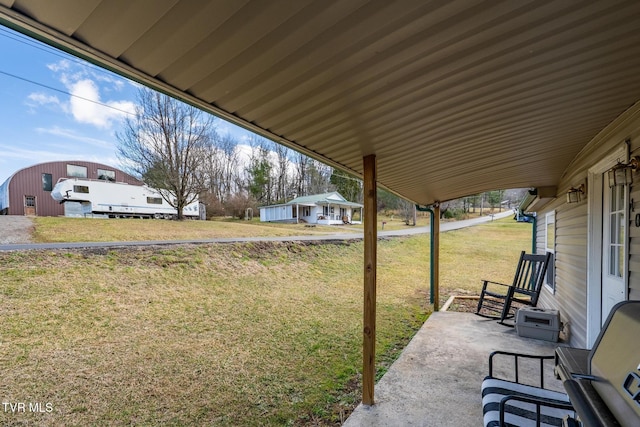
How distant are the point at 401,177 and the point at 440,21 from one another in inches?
103

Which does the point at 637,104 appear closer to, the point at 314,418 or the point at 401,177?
the point at 401,177

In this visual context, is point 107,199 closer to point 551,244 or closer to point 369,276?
point 369,276

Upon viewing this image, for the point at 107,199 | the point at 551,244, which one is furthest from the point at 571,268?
the point at 107,199

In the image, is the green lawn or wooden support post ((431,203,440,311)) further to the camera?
wooden support post ((431,203,440,311))

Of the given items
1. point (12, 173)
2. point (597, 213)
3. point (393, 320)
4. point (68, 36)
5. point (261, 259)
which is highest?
point (12, 173)

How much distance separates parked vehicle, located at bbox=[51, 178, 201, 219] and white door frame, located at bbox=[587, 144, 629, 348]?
59.8 feet

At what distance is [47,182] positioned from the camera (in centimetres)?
1725

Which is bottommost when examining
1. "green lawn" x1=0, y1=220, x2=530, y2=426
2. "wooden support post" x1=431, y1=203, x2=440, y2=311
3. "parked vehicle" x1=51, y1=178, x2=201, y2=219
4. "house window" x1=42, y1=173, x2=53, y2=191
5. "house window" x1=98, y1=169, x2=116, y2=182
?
"green lawn" x1=0, y1=220, x2=530, y2=426

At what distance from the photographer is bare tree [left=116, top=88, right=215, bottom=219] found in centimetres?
1350

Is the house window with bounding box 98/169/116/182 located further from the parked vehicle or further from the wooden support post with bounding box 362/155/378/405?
the wooden support post with bounding box 362/155/378/405

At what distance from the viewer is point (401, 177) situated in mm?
3578

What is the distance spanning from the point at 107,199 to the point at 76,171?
4693 mm

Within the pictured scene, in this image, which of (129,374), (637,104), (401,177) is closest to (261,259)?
(129,374)

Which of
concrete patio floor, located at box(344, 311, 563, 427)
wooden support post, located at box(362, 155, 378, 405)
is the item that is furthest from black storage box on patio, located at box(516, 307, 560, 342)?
wooden support post, located at box(362, 155, 378, 405)
